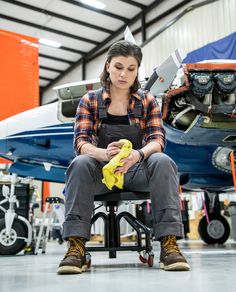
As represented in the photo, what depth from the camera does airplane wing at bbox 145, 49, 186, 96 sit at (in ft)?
11.3

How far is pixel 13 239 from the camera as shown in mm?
4504

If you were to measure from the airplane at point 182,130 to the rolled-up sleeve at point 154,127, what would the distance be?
3.61 ft

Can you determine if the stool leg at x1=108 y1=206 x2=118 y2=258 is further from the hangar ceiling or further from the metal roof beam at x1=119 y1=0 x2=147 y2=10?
the metal roof beam at x1=119 y1=0 x2=147 y2=10

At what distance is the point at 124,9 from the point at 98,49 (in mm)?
2927

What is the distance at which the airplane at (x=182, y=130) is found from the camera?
3.52 metres

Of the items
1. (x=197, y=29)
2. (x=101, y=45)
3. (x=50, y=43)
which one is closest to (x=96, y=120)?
(x=197, y=29)

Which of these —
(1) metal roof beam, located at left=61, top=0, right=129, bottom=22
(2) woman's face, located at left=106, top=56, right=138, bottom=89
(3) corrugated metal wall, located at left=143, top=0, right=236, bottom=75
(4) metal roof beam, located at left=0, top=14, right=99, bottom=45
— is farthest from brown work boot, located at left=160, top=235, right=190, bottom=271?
(4) metal roof beam, located at left=0, top=14, right=99, bottom=45

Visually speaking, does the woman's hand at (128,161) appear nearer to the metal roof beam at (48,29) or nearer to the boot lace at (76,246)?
the boot lace at (76,246)

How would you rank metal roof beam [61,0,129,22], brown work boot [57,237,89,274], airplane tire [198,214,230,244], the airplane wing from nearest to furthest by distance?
brown work boot [57,237,89,274] < the airplane wing < airplane tire [198,214,230,244] < metal roof beam [61,0,129,22]

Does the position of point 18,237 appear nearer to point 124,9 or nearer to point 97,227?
point 97,227

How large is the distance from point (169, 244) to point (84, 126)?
85cm

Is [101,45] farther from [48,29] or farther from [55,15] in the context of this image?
[55,15]

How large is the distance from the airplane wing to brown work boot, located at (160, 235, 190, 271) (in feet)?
6.03

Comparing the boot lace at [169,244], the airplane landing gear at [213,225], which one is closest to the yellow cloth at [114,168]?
the boot lace at [169,244]
